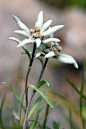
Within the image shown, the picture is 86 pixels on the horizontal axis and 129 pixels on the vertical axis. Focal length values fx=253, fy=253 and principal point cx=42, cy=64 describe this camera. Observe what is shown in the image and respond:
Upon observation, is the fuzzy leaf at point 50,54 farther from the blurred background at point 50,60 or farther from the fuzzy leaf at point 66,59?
the blurred background at point 50,60

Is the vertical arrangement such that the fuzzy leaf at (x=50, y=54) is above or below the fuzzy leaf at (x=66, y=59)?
above

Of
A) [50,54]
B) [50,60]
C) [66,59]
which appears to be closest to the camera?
[50,54]

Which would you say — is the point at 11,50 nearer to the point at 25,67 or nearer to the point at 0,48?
the point at 0,48

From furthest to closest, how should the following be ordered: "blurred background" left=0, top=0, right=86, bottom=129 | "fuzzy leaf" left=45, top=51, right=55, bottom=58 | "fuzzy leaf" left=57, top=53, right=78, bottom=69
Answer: "blurred background" left=0, top=0, right=86, bottom=129 < "fuzzy leaf" left=57, top=53, right=78, bottom=69 < "fuzzy leaf" left=45, top=51, right=55, bottom=58

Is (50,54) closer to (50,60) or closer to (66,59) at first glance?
(66,59)

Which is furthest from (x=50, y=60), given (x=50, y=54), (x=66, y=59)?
(x=50, y=54)

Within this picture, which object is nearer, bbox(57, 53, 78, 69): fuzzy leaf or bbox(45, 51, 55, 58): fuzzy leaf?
bbox(45, 51, 55, 58): fuzzy leaf

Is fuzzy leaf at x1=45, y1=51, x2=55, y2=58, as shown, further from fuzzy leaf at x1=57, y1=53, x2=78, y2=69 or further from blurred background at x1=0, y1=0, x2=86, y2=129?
A: blurred background at x1=0, y1=0, x2=86, y2=129

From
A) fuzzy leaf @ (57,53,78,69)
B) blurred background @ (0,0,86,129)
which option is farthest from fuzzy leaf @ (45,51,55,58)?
blurred background @ (0,0,86,129)

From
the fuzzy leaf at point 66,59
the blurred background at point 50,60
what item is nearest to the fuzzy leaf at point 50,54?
the fuzzy leaf at point 66,59
